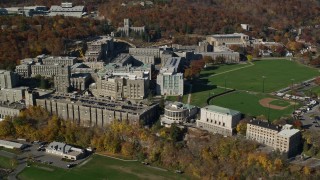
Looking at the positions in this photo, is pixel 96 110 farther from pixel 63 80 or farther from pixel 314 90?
pixel 314 90

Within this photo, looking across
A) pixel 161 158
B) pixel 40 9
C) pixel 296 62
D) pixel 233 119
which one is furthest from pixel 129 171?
pixel 40 9

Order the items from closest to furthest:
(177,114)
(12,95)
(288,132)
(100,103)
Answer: (288,132)
(177,114)
(100,103)
(12,95)

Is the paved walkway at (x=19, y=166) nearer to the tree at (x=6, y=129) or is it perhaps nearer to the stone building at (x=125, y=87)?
the tree at (x=6, y=129)

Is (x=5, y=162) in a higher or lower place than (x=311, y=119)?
lower

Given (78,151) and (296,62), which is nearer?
(78,151)

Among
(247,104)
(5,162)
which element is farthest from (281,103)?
(5,162)

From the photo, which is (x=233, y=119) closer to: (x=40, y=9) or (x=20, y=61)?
(x=20, y=61)

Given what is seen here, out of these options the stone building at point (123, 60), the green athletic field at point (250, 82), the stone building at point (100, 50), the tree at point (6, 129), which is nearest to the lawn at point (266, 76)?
the green athletic field at point (250, 82)
